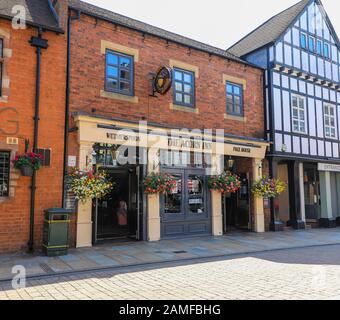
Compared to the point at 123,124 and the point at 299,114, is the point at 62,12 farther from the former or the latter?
the point at 299,114

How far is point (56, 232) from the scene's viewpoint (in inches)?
325

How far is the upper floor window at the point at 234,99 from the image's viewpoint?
13.5 metres

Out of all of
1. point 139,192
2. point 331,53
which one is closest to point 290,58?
point 331,53

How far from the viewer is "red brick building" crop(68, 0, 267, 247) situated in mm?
9891

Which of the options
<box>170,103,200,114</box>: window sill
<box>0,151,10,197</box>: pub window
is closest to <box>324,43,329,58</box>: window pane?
<box>170,103,200,114</box>: window sill

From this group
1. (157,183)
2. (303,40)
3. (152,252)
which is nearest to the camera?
(152,252)

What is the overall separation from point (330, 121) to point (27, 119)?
14155 mm

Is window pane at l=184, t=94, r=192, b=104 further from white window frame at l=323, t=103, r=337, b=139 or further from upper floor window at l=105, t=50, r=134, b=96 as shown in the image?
white window frame at l=323, t=103, r=337, b=139

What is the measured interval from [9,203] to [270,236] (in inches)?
350

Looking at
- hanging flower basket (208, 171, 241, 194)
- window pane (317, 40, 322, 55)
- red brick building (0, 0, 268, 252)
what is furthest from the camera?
window pane (317, 40, 322, 55)

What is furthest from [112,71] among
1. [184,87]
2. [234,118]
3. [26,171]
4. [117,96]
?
[234,118]

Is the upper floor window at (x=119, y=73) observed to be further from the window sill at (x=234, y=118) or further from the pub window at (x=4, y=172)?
the window sill at (x=234, y=118)

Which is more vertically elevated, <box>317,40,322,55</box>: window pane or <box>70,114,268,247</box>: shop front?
<box>317,40,322,55</box>: window pane

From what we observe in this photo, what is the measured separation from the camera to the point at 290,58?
15148mm
